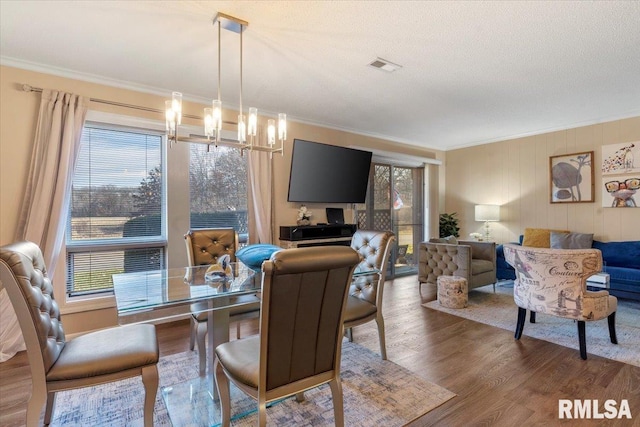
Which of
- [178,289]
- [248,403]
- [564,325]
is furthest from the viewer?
[564,325]

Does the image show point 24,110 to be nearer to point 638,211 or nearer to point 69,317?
point 69,317

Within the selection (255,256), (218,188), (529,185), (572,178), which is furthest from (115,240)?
(572,178)

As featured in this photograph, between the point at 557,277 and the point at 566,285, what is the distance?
84 millimetres

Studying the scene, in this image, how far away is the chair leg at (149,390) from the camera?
149 centimetres

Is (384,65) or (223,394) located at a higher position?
(384,65)

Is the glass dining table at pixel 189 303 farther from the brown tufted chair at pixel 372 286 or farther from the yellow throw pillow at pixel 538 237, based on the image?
the yellow throw pillow at pixel 538 237

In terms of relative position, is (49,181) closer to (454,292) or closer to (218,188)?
(218,188)

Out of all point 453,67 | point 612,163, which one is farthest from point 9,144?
point 612,163

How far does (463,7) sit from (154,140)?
311 cm

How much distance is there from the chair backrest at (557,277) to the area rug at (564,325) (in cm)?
43

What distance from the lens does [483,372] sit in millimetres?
2340

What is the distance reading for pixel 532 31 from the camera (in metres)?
2.29

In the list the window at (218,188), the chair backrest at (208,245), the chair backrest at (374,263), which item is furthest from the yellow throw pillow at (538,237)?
the chair backrest at (208,245)

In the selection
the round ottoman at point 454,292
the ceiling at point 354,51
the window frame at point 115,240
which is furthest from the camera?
the round ottoman at point 454,292
